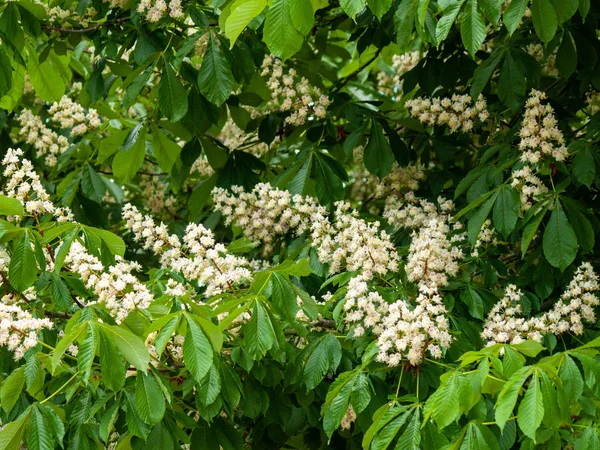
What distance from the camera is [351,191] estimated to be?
6.78 m

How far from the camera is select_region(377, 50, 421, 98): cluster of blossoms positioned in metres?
6.22

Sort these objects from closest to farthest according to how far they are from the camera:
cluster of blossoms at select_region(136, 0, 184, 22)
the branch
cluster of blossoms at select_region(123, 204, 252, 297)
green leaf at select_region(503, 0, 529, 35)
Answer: green leaf at select_region(503, 0, 529, 35) → cluster of blossoms at select_region(123, 204, 252, 297) → cluster of blossoms at select_region(136, 0, 184, 22) → the branch

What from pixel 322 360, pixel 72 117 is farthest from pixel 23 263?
pixel 72 117

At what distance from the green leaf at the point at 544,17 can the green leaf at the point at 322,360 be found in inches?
54.1

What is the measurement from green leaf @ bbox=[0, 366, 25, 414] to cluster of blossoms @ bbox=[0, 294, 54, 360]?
8 cm

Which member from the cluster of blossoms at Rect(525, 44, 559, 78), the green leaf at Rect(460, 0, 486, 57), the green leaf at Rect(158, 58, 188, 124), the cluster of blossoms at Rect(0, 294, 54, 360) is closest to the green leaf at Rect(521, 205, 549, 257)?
the green leaf at Rect(460, 0, 486, 57)

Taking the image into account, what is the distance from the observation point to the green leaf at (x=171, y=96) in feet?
15.2

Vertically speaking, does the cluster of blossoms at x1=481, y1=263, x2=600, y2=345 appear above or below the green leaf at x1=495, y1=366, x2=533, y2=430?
below

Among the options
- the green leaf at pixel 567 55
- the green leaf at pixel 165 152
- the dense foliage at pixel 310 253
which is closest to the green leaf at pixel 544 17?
the dense foliage at pixel 310 253

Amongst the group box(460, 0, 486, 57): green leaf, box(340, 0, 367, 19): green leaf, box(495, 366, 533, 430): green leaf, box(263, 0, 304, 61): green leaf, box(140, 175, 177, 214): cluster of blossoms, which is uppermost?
box(340, 0, 367, 19): green leaf

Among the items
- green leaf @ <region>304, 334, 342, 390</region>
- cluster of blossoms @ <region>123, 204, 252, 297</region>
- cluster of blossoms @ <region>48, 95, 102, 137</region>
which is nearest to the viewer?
green leaf @ <region>304, 334, 342, 390</region>

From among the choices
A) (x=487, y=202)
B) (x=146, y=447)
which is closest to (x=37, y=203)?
(x=146, y=447)

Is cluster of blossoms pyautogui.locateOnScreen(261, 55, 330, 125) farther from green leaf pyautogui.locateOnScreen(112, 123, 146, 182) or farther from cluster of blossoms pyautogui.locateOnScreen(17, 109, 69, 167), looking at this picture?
cluster of blossoms pyautogui.locateOnScreen(17, 109, 69, 167)

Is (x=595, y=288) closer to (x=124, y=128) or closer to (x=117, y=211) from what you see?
(x=124, y=128)
